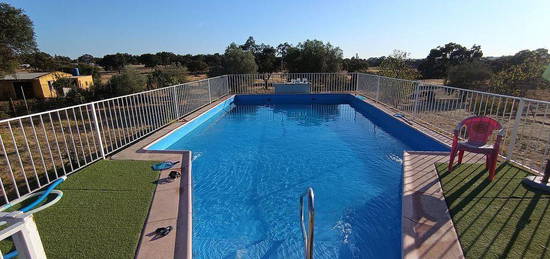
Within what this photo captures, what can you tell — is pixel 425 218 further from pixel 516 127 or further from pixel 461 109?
pixel 461 109

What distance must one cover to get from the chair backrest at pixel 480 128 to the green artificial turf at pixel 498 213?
43 centimetres

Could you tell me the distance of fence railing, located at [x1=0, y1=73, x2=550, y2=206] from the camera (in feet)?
11.9

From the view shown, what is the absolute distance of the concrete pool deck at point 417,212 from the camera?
7.32 ft

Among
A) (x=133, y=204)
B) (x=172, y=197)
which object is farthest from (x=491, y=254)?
(x=133, y=204)

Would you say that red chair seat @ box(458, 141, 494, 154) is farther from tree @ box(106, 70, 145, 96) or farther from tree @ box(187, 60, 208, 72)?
tree @ box(187, 60, 208, 72)

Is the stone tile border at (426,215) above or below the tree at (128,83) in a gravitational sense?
below

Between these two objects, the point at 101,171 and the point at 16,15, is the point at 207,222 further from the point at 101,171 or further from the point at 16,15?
the point at 16,15

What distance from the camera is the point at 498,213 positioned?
2600 mm

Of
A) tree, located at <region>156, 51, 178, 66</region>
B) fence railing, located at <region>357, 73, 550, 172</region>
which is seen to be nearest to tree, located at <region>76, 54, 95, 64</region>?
tree, located at <region>156, 51, 178, 66</region>

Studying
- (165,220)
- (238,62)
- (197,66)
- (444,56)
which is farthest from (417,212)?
(197,66)

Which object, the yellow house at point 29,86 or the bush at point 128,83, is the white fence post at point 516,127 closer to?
the bush at point 128,83

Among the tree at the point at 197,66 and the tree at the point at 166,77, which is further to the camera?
the tree at the point at 197,66

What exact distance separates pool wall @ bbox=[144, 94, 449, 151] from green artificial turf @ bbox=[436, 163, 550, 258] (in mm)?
1499

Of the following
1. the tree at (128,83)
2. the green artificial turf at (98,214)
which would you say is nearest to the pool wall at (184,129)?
the green artificial turf at (98,214)
